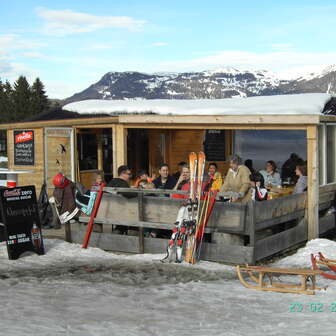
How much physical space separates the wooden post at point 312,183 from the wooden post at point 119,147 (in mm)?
3876

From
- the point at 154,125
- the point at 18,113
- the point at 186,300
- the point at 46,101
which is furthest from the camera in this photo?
the point at 46,101

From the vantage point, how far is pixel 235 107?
10430 mm

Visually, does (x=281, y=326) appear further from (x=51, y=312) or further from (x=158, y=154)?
(x=158, y=154)

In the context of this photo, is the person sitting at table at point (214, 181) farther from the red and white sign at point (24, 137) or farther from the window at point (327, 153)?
the red and white sign at point (24, 137)

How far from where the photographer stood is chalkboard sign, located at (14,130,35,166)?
44.5ft

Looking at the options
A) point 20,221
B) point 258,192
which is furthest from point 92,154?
point 258,192

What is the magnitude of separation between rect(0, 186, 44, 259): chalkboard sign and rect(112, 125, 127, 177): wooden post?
271 cm

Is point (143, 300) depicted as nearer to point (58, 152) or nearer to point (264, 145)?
point (58, 152)

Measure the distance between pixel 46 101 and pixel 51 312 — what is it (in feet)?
214

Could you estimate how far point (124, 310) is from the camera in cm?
595

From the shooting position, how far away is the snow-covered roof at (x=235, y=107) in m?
9.61

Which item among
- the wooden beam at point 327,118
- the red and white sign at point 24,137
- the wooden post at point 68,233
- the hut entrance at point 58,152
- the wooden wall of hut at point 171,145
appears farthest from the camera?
the wooden wall of hut at point 171,145

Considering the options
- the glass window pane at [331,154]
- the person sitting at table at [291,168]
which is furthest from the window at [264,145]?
the glass window pane at [331,154]

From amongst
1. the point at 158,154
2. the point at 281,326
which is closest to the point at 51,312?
the point at 281,326
